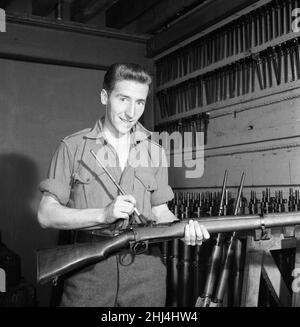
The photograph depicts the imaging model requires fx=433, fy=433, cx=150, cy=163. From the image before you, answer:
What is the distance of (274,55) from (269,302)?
6.39 ft

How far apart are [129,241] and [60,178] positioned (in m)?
0.41

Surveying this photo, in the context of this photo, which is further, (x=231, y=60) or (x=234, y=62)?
(x=231, y=60)

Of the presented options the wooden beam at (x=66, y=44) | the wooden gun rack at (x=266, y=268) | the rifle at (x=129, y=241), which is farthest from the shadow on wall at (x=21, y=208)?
the rifle at (x=129, y=241)

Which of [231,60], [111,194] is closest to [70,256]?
[111,194]

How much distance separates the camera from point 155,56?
520cm

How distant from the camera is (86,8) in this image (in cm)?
483

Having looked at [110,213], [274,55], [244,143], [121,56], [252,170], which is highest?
[121,56]

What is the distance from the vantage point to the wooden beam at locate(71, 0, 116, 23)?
469cm

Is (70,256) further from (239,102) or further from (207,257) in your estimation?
(239,102)

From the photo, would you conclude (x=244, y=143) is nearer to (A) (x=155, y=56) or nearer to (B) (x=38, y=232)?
(A) (x=155, y=56)

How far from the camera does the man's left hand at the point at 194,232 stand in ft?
6.47

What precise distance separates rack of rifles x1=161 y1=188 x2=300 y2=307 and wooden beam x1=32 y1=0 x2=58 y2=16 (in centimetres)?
258

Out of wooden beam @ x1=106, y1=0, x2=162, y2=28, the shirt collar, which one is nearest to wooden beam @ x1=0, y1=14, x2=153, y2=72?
wooden beam @ x1=106, y1=0, x2=162, y2=28

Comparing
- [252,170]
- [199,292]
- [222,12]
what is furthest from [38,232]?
[222,12]
